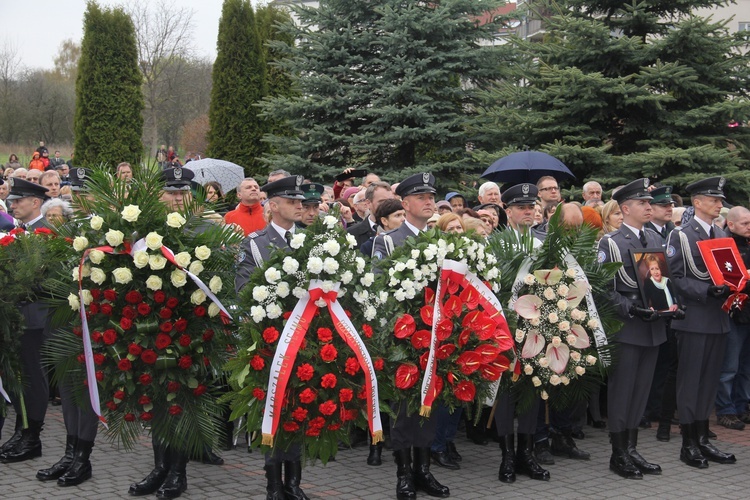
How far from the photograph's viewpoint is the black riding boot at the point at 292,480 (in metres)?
6.12

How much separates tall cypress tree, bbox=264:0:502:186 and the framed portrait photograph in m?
8.89

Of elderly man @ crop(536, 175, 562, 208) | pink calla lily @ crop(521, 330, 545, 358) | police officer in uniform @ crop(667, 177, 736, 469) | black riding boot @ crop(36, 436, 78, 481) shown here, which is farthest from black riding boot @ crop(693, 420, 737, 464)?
black riding boot @ crop(36, 436, 78, 481)

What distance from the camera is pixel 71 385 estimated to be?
6344 millimetres

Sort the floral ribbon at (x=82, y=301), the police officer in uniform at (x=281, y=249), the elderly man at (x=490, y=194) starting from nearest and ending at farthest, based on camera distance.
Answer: the floral ribbon at (x=82, y=301)
the police officer in uniform at (x=281, y=249)
the elderly man at (x=490, y=194)

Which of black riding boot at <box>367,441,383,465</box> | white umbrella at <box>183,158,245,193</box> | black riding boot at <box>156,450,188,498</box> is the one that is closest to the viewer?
black riding boot at <box>156,450,188,498</box>

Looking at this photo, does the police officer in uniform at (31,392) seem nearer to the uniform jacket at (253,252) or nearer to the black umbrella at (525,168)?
the uniform jacket at (253,252)

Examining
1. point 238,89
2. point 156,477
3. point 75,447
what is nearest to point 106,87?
point 238,89

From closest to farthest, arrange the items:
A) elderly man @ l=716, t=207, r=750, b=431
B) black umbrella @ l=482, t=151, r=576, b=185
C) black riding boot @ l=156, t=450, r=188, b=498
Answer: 1. black riding boot @ l=156, t=450, r=188, b=498
2. elderly man @ l=716, t=207, r=750, b=431
3. black umbrella @ l=482, t=151, r=576, b=185

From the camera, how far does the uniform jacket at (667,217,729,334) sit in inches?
295

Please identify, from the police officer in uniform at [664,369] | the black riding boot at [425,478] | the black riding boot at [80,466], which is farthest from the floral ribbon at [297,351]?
the police officer in uniform at [664,369]

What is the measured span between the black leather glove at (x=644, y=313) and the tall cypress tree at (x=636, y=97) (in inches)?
268

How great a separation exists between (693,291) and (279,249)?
3635mm

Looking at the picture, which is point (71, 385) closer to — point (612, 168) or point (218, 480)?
point (218, 480)

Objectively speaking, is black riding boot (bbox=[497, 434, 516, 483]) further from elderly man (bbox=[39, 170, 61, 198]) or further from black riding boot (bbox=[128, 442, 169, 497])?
elderly man (bbox=[39, 170, 61, 198])
